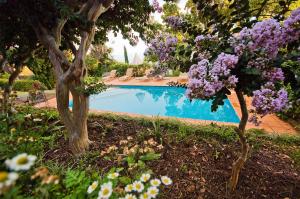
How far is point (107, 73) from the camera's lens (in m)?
21.7

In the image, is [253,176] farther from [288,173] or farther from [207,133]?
Result: [207,133]

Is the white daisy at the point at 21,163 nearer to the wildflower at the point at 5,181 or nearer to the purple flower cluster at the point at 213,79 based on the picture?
the wildflower at the point at 5,181

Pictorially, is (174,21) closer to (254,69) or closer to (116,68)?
(254,69)

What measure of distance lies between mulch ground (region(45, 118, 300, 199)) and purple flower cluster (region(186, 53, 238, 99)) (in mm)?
1780

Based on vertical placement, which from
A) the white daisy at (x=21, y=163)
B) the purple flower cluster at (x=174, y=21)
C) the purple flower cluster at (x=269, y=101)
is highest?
the purple flower cluster at (x=174, y=21)

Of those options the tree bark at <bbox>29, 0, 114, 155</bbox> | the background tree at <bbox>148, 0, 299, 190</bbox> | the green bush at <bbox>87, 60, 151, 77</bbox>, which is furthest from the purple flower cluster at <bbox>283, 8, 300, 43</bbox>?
the green bush at <bbox>87, 60, 151, 77</bbox>

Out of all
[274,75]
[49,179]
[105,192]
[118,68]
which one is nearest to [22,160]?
[49,179]

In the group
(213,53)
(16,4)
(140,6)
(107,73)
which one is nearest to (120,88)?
(107,73)

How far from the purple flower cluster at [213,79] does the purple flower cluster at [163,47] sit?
73cm

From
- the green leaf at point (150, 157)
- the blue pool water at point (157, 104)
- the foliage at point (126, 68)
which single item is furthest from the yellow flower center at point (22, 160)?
the foliage at point (126, 68)

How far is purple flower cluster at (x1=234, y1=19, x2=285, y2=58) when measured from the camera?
1.87m

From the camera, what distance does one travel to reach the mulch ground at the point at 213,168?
3059mm

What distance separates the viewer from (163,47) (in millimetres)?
2625

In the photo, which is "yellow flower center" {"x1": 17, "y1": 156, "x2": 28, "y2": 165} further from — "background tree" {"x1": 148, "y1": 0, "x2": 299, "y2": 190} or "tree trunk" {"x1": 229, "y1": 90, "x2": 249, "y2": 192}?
"tree trunk" {"x1": 229, "y1": 90, "x2": 249, "y2": 192}
